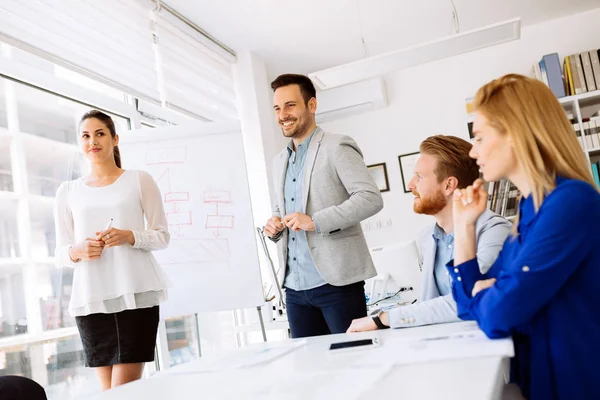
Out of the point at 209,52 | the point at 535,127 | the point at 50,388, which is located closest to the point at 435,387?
the point at 535,127

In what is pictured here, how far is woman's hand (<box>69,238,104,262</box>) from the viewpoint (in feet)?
7.29

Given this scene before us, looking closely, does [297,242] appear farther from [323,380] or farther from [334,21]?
[334,21]

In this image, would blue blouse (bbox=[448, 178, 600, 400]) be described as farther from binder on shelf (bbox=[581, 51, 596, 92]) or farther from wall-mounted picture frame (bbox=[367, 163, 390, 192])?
wall-mounted picture frame (bbox=[367, 163, 390, 192])

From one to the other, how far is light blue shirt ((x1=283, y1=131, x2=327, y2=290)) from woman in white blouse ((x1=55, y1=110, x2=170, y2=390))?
0.57m

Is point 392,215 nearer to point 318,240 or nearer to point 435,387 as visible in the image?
point 318,240

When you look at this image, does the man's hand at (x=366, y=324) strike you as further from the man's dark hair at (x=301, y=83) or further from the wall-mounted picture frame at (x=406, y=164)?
the wall-mounted picture frame at (x=406, y=164)

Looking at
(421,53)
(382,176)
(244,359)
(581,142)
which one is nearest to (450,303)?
(244,359)

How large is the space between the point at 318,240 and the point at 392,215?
3.82 metres

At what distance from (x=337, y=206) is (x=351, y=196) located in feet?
0.29

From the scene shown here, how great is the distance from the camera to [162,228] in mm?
2443

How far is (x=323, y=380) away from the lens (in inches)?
38.8

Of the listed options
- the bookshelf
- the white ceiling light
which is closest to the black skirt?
the white ceiling light

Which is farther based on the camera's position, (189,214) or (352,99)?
(352,99)

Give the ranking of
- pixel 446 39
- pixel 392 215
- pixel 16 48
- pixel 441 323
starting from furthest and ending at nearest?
pixel 392 215
pixel 446 39
pixel 16 48
pixel 441 323
